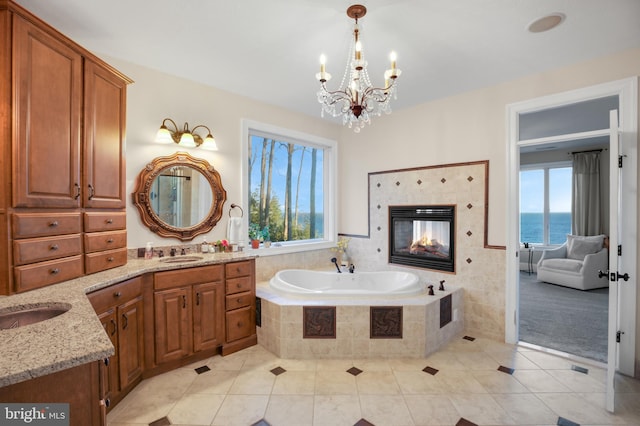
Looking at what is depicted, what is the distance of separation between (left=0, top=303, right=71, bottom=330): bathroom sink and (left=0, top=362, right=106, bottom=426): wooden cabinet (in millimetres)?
624

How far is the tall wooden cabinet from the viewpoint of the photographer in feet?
5.34

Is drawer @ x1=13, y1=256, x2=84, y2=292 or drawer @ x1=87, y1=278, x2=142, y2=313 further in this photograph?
drawer @ x1=87, y1=278, x2=142, y2=313

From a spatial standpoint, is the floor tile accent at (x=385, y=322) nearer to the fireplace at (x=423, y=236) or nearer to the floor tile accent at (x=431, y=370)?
the floor tile accent at (x=431, y=370)

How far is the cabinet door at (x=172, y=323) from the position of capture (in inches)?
95.4

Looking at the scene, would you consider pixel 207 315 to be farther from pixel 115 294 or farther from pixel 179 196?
pixel 179 196

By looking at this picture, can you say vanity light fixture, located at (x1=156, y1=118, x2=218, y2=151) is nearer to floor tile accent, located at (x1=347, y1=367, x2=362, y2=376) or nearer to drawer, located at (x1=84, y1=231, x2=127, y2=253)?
drawer, located at (x1=84, y1=231, x2=127, y2=253)

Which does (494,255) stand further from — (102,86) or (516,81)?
(102,86)

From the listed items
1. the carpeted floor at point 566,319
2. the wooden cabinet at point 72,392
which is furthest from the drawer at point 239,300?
the carpeted floor at point 566,319

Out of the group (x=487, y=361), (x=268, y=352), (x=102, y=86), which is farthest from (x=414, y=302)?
(x=102, y=86)

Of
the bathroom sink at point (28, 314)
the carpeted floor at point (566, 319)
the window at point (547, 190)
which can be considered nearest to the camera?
the bathroom sink at point (28, 314)

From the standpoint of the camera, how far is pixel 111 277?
204 centimetres

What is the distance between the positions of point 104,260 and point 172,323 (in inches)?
29.2

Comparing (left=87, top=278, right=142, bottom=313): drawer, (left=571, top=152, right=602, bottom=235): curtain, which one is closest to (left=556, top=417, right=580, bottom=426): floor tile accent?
(left=87, top=278, right=142, bottom=313): drawer

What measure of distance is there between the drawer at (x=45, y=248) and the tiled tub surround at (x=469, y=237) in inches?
135
